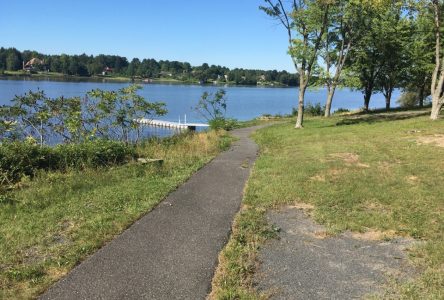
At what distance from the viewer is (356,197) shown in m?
8.67

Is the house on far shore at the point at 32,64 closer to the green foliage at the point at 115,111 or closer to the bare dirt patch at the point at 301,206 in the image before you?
the green foliage at the point at 115,111

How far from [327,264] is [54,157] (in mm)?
7998

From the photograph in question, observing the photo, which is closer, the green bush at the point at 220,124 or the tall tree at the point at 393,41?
the green bush at the point at 220,124

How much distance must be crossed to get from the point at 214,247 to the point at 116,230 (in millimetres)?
1562

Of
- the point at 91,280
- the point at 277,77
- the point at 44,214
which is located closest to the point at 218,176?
the point at 44,214

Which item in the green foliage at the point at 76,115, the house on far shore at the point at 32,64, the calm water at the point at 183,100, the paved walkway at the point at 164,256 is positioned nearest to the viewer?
the paved walkway at the point at 164,256

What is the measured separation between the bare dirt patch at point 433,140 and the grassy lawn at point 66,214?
8053mm

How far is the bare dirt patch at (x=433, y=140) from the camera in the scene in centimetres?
1477

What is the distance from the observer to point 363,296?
15.9 ft

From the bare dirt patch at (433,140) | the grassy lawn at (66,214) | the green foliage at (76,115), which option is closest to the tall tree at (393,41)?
the bare dirt patch at (433,140)

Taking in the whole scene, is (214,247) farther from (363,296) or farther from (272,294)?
(363,296)

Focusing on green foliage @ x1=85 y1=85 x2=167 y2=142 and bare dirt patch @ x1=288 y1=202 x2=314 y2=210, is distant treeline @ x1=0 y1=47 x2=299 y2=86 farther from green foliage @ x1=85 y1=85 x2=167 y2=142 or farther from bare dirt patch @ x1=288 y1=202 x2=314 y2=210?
bare dirt patch @ x1=288 y1=202 x2=314 y2=210

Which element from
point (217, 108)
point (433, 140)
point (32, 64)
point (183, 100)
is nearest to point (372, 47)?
point (217, 108)

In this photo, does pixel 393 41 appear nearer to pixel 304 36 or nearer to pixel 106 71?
pixel 304 36
